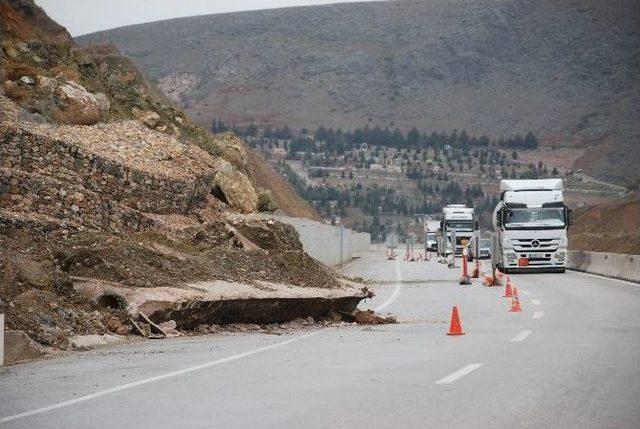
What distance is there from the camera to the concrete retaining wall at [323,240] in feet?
158

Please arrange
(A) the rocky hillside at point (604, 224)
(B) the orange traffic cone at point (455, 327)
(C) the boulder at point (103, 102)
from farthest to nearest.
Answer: (A) the rocky hillside at point (604, 224), (C) the boulder at point (103, 102), (B) the orange traffic cone at point (455, 327)

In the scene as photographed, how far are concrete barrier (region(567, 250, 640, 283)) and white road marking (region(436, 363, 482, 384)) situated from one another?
1101 inches

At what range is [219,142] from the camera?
180 feet

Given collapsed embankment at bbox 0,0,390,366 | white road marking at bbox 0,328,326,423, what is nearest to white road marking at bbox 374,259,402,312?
collapsed embankment at bbox 0,0,390,366

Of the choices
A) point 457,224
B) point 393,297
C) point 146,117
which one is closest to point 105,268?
point 393,297

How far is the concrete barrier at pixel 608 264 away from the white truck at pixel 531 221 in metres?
1.68

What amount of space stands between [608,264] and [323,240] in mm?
13595

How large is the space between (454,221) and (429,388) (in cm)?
6712

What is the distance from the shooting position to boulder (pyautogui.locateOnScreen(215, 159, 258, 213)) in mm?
43469

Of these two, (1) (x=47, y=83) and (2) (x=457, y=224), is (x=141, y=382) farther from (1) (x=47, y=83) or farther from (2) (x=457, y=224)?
(2) (x=457, y=224)

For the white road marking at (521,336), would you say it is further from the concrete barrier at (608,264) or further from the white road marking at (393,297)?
the concrete barrier at (608,264)

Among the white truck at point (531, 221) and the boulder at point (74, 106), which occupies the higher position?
the boulder at point (74, 106)

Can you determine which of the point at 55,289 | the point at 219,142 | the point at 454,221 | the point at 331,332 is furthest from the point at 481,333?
the point at 454,221

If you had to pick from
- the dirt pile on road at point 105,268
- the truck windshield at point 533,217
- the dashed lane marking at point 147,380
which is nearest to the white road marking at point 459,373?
the dashed lane marking at point 147,380
